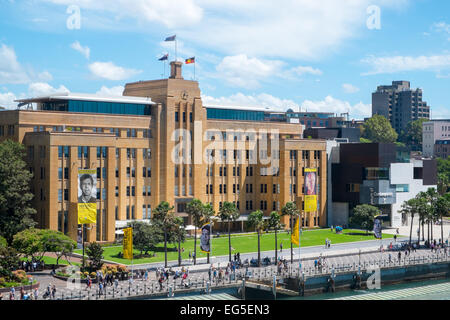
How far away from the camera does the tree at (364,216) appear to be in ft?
440

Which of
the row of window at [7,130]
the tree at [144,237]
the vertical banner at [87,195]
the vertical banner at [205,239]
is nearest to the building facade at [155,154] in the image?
the row of window at [7,130]

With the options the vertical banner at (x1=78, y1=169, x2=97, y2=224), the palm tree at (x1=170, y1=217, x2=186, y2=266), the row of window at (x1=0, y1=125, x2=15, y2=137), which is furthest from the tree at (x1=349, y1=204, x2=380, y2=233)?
the row of window at (x1=0, y1=125, x2=15, y2=137)

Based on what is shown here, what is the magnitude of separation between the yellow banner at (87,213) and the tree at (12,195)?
7530mm

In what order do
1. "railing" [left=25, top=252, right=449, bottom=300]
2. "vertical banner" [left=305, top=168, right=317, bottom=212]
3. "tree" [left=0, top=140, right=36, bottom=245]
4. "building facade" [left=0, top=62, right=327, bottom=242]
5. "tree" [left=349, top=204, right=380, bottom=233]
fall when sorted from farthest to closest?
"vertical banner" [left=305, top=168, right=317, bottom=212]
"tree" [left=349, top=204, right=380, bottom=233]
"building facade" [left=0, top=62, right=327, bottom=242]
"tree" [left=0, top=140, right=36, bottom=245]
"railing" [left=25, top=252, right=449, bottom=300]

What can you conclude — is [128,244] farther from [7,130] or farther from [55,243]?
[7,130]

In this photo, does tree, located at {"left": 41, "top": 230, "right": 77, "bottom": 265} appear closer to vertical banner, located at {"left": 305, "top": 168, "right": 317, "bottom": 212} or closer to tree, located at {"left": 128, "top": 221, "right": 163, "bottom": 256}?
tree, located at {"left": 128, "top": 221, "right": 163, "bottom": 256}

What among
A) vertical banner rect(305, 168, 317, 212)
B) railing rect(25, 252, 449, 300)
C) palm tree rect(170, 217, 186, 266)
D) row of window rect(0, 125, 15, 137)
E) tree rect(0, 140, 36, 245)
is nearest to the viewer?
railing rect(25, 252, 449, 300)

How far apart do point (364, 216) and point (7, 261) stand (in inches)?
3170

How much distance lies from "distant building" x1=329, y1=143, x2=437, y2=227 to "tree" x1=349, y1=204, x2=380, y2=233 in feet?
28.2

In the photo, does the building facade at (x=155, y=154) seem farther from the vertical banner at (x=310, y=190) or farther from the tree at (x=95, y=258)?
the tree at (x=95, y=258)

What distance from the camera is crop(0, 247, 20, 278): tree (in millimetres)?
76831
